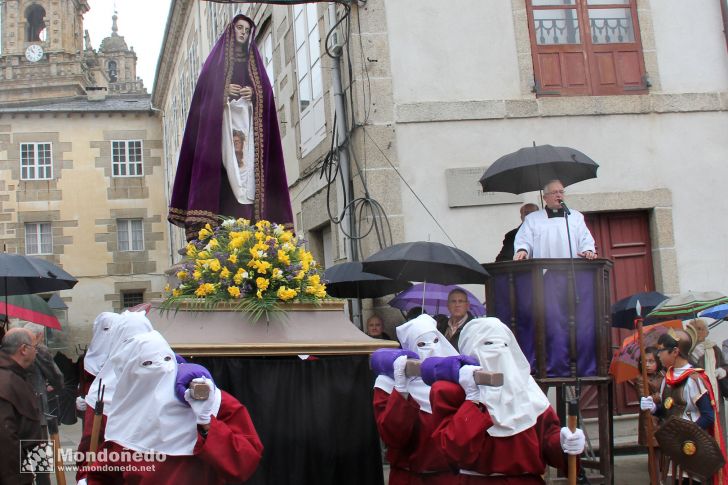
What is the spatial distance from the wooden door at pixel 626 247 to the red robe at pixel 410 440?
5395mm

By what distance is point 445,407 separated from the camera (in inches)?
163

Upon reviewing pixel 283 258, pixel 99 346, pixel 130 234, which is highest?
pixel 130 234

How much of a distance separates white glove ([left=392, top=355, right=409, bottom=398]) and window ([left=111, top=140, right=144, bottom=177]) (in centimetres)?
2907

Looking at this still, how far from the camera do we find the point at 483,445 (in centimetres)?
412

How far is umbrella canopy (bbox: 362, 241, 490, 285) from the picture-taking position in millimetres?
6609

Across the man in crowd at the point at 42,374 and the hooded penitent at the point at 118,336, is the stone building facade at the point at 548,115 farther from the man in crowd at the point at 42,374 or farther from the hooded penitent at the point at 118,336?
the hooded penitent at the point at 118,336

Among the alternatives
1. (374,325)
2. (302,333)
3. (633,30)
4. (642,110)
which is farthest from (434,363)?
(633,30)

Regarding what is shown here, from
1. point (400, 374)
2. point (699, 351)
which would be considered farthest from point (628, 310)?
point (400, 374)

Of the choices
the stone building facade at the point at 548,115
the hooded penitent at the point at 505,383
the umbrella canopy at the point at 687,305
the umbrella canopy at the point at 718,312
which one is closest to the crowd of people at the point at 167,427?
the hooded penitent at the point at 505,383

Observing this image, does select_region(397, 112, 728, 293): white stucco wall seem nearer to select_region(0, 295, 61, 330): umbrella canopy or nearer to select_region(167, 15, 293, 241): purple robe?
select_region(167, 15, 293, 241): purple robe

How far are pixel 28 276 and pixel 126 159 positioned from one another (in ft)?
84.1

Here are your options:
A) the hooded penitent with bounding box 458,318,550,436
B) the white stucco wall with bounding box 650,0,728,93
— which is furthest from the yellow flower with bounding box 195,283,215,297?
the white stucco wall with bounding box 650,0,728,93

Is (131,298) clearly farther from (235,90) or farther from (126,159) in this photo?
(235,90)

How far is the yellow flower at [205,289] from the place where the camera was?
5.25m
